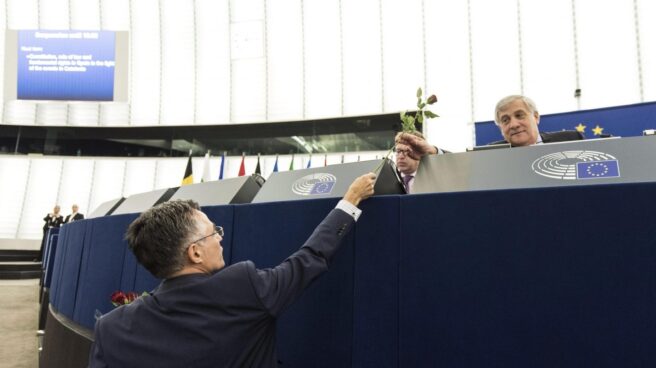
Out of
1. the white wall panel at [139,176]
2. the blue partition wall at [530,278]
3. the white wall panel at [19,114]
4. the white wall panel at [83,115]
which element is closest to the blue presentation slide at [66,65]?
the white wall panel at [83,115]

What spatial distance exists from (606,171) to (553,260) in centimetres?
36

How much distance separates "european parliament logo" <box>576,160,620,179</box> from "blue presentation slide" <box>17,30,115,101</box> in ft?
40.7

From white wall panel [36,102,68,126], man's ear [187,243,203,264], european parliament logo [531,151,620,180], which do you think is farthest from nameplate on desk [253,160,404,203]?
white wall panel [36,102,68,126]

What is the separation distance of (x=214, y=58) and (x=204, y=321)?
12.2m

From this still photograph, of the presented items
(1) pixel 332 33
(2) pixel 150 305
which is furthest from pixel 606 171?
(1) pixel 332 33

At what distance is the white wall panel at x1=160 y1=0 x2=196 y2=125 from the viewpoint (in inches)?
495

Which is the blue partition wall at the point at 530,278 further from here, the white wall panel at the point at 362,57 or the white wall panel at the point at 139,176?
the white wall panel at the point at 139,176

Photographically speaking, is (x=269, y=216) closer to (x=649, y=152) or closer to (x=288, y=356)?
(x=288, y=356)

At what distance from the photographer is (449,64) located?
10055 mm

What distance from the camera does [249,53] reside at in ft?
39.5

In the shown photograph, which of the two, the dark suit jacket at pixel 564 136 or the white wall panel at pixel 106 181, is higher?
the white wall panel at pixel 106 181

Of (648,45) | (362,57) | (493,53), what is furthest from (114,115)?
(648,45)

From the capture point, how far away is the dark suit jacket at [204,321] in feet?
3.89

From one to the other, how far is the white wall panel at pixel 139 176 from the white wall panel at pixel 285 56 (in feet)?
13.7
